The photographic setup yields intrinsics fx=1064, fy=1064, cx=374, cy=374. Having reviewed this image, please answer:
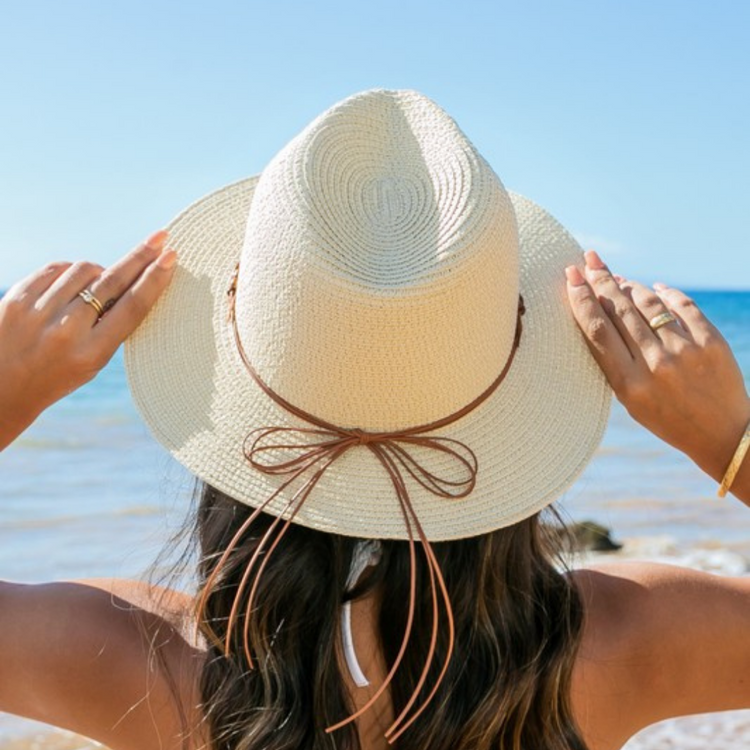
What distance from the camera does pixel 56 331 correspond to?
67.2 inches

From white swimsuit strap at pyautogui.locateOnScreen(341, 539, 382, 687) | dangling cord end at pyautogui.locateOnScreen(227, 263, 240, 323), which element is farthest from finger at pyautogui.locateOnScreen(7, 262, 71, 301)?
white swimsuit strap at pyautogui.locateOnScreen(341, 539, 382, 687)

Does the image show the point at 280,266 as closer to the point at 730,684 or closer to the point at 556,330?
the point at 556,330

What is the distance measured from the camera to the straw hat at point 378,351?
5.03 ft

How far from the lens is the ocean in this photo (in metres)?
Answer: 4.04

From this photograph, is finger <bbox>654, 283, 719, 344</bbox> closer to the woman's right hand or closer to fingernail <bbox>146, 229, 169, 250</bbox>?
the woman's right hand

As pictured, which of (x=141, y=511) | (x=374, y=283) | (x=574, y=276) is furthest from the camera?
(x=141, y=511)

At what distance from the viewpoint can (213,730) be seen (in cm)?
166

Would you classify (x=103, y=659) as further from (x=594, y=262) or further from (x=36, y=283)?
Answer: (x=594, y=262)

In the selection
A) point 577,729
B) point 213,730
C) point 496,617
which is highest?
point 496,617

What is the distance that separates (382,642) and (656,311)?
2.28 feet

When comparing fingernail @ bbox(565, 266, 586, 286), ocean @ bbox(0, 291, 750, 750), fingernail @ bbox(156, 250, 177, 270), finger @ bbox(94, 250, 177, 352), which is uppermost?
fingernail @ bbox(156, 250, 177, 270)

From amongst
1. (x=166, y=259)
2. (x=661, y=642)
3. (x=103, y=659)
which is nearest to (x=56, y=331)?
(x=166, y=259)

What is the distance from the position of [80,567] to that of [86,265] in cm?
434

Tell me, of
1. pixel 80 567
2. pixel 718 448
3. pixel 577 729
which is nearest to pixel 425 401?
pixel 718 448
